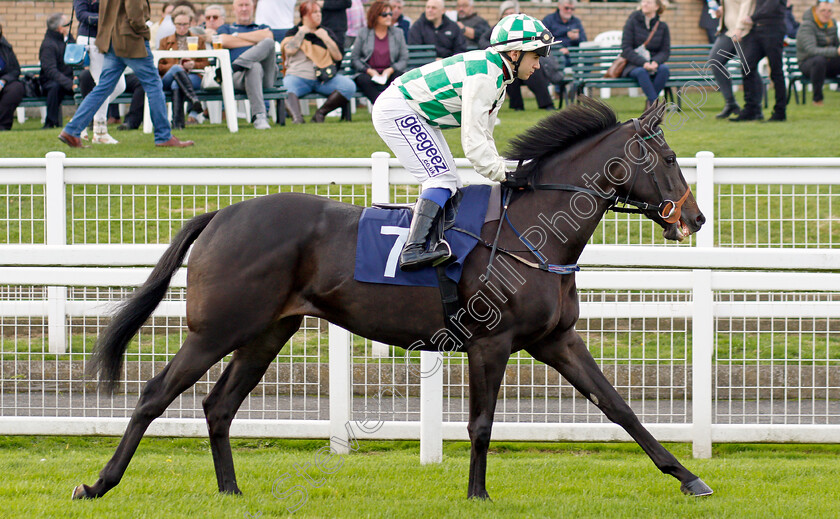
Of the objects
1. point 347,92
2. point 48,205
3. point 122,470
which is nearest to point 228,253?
point 122,470

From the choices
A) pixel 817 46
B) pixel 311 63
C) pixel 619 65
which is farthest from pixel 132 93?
pixel 817 46

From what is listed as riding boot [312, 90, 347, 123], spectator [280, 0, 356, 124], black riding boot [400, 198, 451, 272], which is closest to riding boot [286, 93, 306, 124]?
spectator [280, 0, 356, 124]

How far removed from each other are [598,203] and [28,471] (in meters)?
2.78

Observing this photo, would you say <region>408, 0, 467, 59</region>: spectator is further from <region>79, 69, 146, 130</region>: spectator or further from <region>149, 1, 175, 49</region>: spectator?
<region>79, 69, 146, 130</region>: spectator

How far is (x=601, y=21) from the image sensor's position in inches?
877

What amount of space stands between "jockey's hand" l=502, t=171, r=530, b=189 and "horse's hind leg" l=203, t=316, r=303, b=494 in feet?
3.54

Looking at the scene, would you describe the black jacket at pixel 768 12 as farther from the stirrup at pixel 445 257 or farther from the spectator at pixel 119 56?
the stirrup at pixel 445 257

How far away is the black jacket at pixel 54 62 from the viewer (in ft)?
45.6

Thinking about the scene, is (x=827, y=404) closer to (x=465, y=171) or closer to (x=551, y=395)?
(x=551, y=395)

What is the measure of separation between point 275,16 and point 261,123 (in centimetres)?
269

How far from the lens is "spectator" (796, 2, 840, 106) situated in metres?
16.2

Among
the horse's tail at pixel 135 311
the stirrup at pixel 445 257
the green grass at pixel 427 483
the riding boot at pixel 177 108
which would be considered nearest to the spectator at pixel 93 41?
the riding boot at pixel 177 108

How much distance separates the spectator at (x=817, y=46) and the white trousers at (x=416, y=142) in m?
13.0

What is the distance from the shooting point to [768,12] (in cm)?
1293
